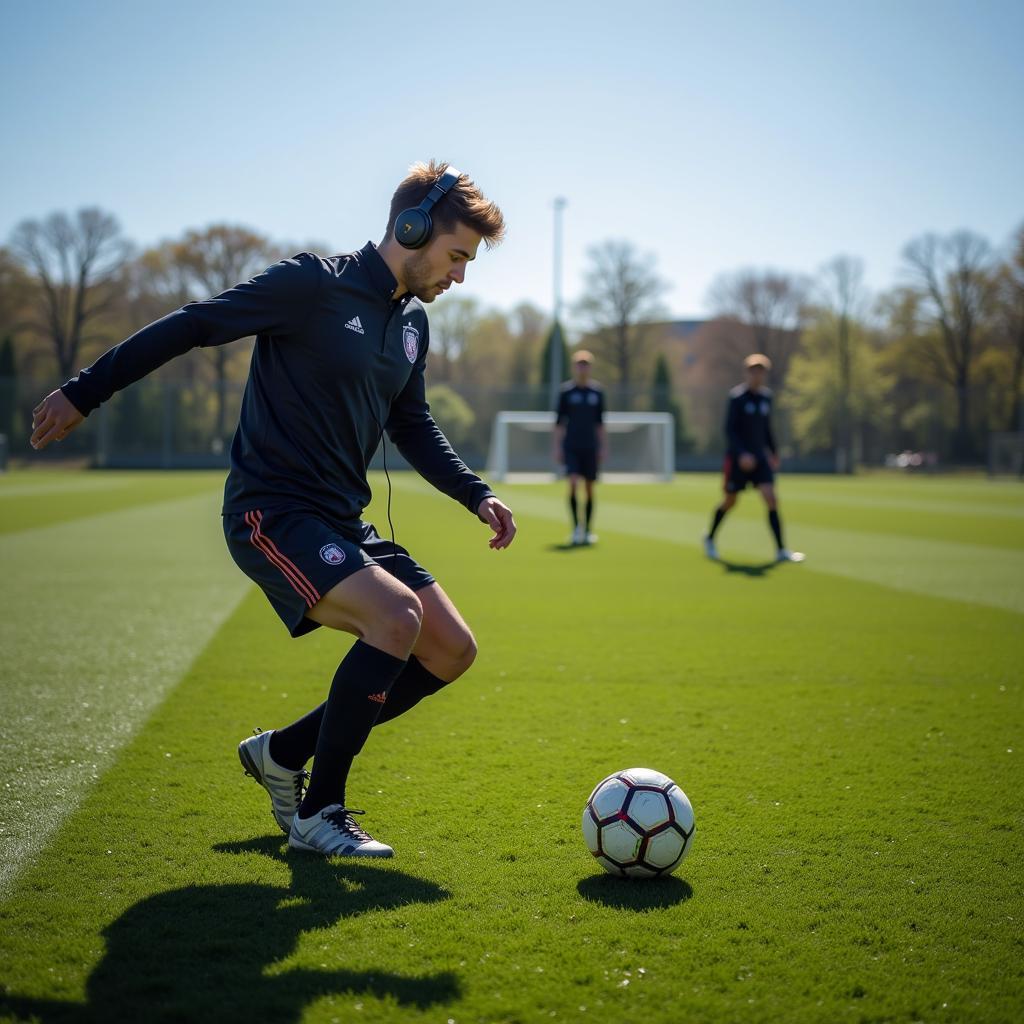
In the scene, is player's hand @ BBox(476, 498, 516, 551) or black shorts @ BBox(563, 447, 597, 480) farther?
black shorts @ BBox(563, 447, 597, 480)

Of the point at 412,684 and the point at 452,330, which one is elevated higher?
the point at 452,330

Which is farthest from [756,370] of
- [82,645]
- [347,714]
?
[347,714]

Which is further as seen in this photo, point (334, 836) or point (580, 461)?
point (580, 461)

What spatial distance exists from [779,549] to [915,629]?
475 centimetres

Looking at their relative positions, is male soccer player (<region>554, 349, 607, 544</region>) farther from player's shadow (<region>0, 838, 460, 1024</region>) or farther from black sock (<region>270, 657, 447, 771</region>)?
player's shadow (<region>0, 838, 460, 1024</region>)

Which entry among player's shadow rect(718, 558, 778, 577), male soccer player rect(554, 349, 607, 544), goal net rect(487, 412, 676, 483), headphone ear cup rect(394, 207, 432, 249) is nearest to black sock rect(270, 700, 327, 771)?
headphone ear cup rect(394, 207, 432, 249)

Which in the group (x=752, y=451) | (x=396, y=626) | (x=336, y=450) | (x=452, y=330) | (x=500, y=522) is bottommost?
(x=396, y=626)

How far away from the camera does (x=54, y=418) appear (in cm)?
293

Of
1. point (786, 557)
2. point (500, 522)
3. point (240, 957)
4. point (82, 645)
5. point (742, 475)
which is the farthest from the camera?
point (742, 475)

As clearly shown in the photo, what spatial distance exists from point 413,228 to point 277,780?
187 centimetres

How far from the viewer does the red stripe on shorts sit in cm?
329

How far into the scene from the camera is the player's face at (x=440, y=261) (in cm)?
349

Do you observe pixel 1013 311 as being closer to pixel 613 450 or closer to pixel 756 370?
pixel 613 450

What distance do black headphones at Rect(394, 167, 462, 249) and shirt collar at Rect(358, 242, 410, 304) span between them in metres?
0.10
